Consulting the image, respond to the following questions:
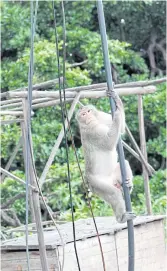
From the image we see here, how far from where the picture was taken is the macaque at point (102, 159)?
14.5 ft

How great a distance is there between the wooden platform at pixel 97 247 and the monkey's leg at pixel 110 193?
700mm

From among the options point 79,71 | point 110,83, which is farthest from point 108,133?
point 79,71

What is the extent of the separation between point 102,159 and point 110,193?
0.25 m

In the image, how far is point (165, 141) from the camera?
9.88 metres

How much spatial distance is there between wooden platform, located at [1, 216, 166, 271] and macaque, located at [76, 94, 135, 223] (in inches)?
28.3

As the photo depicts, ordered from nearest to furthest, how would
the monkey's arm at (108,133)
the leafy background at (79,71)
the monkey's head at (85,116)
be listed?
the monkey's arm at (108,133), the monkey's head at (85,116), the leafy background at (79,71)

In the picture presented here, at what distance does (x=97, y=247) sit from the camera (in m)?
5.41

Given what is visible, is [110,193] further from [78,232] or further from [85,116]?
[78,232]

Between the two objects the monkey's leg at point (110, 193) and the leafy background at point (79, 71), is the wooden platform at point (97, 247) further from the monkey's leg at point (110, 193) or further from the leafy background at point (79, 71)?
the leafy background at point (79, 71)

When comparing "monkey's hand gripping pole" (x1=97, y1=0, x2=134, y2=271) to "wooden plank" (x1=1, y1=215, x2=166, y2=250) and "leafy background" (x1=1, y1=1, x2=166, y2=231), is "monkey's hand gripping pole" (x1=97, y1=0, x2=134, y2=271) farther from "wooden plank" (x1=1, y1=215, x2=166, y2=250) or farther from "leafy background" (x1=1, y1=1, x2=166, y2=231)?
"leafy background" (x1=1, y1=1, x2=166, y2=231)

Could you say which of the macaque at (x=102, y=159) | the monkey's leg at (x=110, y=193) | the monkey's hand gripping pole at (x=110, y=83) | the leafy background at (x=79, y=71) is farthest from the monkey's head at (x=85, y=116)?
the leafy background at (x=79, y=71)

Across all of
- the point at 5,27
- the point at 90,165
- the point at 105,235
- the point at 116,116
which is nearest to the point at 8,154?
the point at 5,27

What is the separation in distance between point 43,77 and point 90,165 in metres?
4.86

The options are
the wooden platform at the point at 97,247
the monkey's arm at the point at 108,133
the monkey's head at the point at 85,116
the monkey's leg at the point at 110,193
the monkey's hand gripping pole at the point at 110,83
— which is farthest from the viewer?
the wooden platform at the point at 97,247
